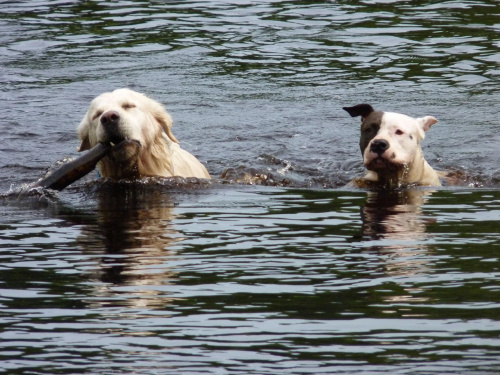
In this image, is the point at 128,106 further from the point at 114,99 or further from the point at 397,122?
the point at 397,122

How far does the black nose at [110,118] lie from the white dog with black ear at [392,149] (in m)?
2.19

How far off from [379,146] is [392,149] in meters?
0.14

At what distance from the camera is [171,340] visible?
16.4ft

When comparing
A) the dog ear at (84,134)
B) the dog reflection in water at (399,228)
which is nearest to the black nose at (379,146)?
the dog reflection in water at (399,228)

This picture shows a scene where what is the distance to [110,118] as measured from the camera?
899 centimetres

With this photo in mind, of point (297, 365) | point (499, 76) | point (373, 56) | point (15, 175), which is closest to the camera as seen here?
point (297, 365)

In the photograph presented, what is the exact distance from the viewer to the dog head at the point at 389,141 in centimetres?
973

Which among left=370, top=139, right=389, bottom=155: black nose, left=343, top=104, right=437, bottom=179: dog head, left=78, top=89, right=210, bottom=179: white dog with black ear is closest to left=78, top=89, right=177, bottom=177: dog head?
left=78, top=89, right=210, bottom=179: white dog with black ear

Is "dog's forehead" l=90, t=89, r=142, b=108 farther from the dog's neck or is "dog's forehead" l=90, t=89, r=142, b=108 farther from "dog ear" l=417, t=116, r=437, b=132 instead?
"dog ear" l=417, t=116, r=437, b=132

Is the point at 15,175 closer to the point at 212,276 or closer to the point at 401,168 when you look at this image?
the point at 401,168

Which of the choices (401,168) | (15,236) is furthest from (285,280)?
(401,168)

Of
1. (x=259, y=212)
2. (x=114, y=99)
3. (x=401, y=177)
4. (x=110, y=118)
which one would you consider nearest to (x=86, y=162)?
(x=110, y=118)

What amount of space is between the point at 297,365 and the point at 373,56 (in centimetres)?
1248

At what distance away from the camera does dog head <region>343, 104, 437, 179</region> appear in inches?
383
